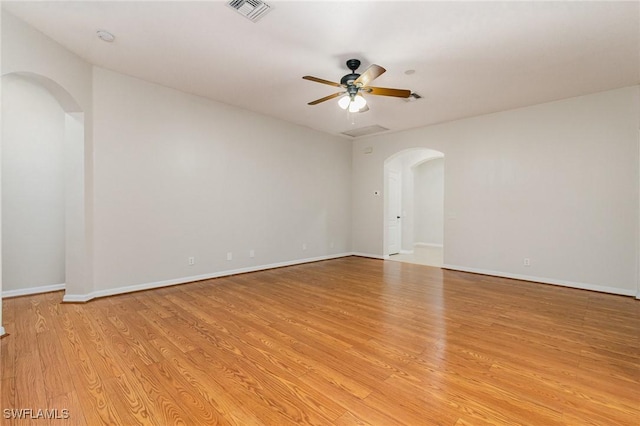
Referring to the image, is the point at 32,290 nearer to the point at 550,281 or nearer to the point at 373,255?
the point at 373,255

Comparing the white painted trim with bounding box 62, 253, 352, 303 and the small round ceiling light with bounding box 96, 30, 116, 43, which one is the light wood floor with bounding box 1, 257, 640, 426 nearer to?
the white painted trim with bounding box 62, 253, 352, 303

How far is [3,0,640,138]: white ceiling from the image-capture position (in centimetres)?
258

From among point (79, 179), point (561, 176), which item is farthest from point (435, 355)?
point (79, 179)

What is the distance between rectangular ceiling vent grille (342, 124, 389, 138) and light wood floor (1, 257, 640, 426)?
3958 mm

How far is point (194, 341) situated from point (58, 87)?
333 cm

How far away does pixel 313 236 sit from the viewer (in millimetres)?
6660

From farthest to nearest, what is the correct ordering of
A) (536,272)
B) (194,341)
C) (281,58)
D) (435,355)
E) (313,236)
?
(313,236) < (536,272) < (281,58) < (194,341) < (435,355)

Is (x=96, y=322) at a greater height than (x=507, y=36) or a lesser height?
lesser

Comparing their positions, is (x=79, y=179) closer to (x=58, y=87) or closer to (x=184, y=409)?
(x=58, y=87)

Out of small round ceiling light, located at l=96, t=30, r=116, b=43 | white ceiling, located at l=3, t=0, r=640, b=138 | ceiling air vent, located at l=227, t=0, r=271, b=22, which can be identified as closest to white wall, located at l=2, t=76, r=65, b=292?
white ceiling, located at l=3, t=0, r=640, b=138

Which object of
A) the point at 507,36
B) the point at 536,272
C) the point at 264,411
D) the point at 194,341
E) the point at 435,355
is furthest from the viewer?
the point at 536,272

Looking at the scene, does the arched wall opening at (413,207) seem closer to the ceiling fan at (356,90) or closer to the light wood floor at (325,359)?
the ceiling fan at (356,90)

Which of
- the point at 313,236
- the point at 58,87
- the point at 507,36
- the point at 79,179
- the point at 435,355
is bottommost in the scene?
the point at 435,355

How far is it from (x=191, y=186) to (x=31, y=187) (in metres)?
2.09
